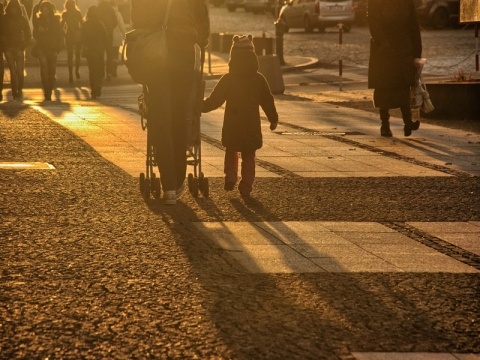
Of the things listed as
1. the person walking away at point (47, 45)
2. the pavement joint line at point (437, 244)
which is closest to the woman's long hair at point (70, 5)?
the person walking away at point (47, 45)

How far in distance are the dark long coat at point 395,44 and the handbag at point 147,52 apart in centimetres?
599

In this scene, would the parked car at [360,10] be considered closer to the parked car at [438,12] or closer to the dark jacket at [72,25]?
the parked car at [438,12]

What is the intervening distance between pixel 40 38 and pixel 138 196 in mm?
13045

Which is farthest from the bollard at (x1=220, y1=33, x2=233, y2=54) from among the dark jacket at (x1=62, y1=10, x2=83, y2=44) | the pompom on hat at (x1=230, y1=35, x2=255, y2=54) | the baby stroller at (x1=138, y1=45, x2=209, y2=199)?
the baby stroller at (x1=138, y1=45, x2=209, y2=199)

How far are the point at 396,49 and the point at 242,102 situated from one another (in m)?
4.97

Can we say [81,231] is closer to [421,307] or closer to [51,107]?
[421,307]

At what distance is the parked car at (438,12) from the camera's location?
4547 cm

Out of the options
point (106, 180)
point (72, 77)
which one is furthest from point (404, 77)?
point (72, 77)

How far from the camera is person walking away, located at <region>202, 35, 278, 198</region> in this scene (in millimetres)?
10062

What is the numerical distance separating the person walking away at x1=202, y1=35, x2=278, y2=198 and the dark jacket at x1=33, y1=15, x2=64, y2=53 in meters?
12.4

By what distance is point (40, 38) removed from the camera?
22172 mm

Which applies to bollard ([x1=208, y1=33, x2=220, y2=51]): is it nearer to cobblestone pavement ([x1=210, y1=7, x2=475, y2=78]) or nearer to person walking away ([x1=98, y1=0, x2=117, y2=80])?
cobblestone pavement ([x1=210, y1=7, x2=475, y2=78])

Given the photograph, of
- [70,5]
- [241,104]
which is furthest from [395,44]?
[70,5]

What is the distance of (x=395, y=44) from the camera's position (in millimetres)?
14727
